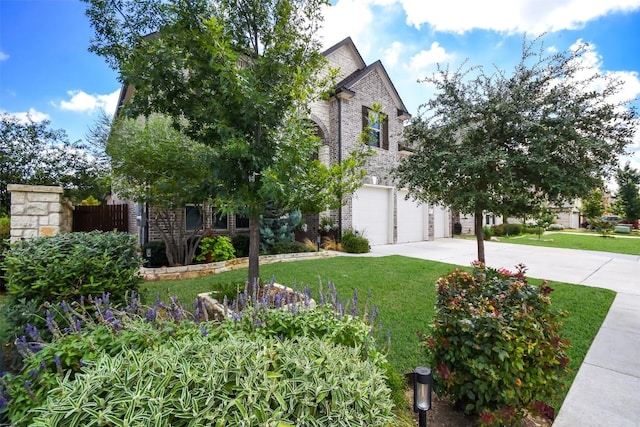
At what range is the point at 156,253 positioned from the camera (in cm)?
848

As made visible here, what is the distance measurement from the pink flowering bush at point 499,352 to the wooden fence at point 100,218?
9.81 meters

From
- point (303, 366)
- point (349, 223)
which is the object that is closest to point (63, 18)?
point (303, 366)

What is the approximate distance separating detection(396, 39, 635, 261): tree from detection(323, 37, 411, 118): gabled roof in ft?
24.4

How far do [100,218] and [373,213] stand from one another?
10.1m

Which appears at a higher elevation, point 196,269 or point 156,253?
point 156,253

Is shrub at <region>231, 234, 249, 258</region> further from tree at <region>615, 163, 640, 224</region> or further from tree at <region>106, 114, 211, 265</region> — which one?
tree at <region>615, 163, 640, 224</region>

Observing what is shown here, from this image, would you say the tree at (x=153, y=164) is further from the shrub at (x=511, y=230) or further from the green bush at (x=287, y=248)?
the shrub at (x=511, y=230)

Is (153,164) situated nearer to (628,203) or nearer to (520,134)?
(520,134)

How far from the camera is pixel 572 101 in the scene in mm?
4480

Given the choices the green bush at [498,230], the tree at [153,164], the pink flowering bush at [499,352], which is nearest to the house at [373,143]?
the tree at [153,164]

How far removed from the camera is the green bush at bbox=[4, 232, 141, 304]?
2906 mm

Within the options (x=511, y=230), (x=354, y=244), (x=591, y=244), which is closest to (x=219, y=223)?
(x=354, y=244)

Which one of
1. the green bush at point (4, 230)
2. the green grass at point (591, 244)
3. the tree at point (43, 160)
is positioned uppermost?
the tree at point (43, 160)

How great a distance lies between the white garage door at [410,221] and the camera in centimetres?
A: 1427
